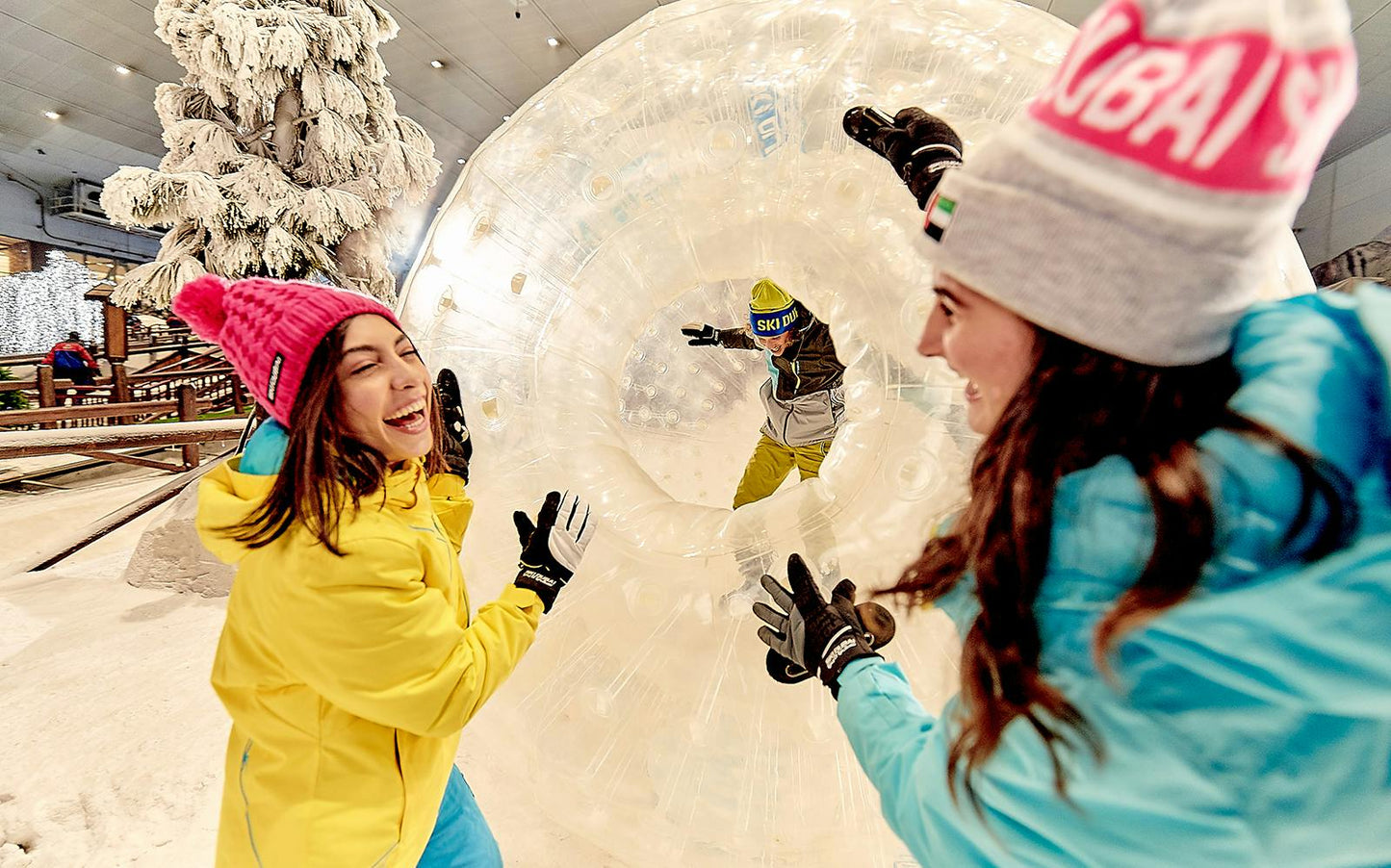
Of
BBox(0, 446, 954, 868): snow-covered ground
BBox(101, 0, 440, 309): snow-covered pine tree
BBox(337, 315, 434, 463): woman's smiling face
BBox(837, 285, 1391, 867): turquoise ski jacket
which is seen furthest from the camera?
BBox(101, 0, 440, 309): snow-covered pine tree

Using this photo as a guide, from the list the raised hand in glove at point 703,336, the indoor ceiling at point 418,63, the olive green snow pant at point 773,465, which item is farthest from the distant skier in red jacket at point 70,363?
the olive green snow pant at point 773,465

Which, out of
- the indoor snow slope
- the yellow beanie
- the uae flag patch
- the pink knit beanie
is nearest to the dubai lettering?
the uae flag patch

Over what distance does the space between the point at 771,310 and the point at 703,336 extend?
48 centimetres

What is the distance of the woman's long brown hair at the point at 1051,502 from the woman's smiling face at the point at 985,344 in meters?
0.02

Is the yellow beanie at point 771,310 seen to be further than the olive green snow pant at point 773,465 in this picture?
No

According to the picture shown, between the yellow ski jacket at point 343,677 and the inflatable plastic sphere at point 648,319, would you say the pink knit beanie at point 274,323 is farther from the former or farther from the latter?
the inflatable plastic sphere at point 648,319

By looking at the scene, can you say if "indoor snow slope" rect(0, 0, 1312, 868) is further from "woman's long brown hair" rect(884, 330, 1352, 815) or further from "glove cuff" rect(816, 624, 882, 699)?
"woman's long brown hair" rect(884, 330, 1352, 815)

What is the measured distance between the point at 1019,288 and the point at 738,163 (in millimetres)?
870

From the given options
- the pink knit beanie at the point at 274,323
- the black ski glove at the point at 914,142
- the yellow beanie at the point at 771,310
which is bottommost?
the pink knit beanie at the point at 274,323

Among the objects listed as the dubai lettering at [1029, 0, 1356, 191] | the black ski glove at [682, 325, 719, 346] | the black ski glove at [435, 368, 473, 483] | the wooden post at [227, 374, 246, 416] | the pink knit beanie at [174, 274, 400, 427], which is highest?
the dubai lettering at [1029, 0, 1356, 191]

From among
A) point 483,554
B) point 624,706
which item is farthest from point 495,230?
point 624,706

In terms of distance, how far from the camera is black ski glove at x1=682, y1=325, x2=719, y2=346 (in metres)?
2.26

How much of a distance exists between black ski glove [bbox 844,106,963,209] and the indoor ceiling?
362cm

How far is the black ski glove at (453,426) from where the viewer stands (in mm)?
1222
